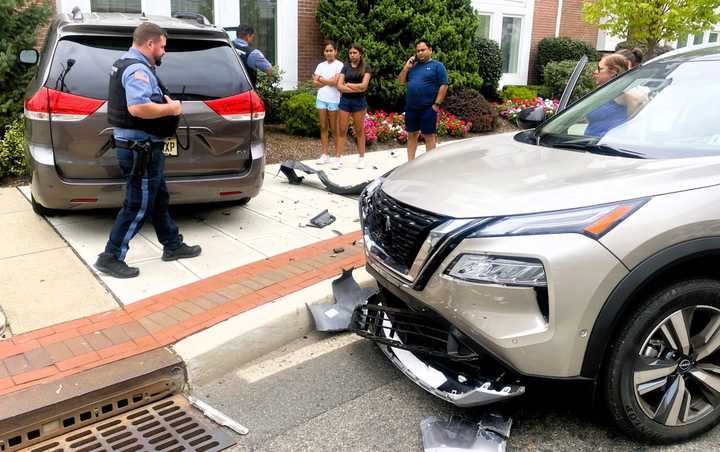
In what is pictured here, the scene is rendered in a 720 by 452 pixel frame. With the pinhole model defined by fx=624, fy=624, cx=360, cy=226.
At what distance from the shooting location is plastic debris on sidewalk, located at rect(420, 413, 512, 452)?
283cm

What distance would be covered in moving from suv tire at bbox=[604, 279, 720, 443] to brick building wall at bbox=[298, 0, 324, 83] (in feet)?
34.0

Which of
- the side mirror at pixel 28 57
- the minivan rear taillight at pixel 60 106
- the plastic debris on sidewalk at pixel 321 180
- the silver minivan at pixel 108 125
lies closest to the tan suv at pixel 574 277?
the silver minivan at pixel 108 125

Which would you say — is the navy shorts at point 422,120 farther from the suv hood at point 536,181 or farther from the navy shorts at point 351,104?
the suv hood at point 536,181

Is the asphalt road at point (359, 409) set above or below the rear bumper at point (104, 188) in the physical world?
below

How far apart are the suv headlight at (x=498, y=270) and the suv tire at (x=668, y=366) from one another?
1.62ft

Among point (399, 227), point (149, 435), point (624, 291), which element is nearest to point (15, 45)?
point (149, 435)

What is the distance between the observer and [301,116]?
1035 centimetres

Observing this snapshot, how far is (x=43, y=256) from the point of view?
4.90 metres

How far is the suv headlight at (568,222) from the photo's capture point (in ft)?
8.33

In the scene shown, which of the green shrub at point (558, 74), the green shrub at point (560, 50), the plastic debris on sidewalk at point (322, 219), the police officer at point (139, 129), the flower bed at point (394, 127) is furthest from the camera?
the green shrub at point (560, 50)

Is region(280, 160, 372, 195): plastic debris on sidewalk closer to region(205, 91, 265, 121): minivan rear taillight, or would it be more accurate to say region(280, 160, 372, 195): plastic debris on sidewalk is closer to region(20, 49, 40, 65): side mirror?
region(205, 91, 265, 121): minivan rear taillight

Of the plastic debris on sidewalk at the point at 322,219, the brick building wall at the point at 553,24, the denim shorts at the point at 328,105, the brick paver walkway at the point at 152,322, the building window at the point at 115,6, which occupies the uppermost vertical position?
the brick building wall at the point at 553,24

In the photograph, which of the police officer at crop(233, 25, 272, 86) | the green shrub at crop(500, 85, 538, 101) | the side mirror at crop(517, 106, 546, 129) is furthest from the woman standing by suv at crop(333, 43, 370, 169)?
the green shrub at crop(500, 85, 538, 101)

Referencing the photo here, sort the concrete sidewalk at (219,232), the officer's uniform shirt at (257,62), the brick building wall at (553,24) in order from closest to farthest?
the concrete sidewalk at (219,232) → the officer's uniform shirt at (257,62) → the brick building wall at (553,24)
